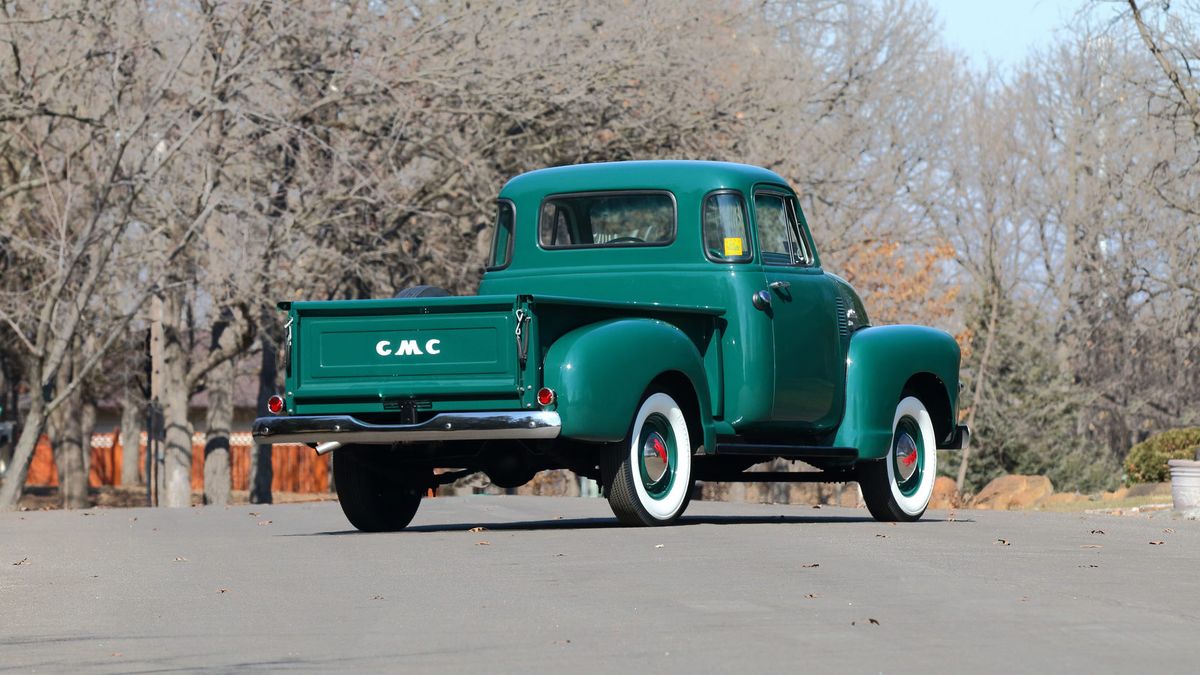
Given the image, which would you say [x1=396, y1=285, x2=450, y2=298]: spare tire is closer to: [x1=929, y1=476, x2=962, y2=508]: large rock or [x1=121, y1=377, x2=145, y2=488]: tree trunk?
[x1=929, y1=476, x2=962, y2=508]: large rock

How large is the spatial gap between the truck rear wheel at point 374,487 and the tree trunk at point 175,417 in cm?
2035

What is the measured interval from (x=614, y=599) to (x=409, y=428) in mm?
3901

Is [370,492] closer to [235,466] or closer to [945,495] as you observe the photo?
[945,495]

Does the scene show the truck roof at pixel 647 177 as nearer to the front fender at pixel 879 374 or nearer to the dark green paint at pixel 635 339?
the dark green paint at pixel 635 339

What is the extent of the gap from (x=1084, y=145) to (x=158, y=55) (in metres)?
30.7

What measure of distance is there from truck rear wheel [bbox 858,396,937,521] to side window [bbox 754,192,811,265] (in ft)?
4.87

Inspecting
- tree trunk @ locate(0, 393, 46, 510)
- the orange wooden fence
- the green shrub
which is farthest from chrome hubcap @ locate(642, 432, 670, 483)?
the orange wooden fence

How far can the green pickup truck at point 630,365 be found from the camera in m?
13.1

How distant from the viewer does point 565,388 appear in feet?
42.6

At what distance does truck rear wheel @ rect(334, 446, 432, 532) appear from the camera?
48.0ft

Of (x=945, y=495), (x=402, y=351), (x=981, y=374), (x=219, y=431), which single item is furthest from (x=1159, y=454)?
(x=402, y=351)

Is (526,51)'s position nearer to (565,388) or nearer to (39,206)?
(39,206)

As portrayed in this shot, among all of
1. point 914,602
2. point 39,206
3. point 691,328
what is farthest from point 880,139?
point 914,602

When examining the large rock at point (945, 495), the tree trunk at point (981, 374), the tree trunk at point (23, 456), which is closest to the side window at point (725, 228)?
the tree trunk at point (23, 456)
